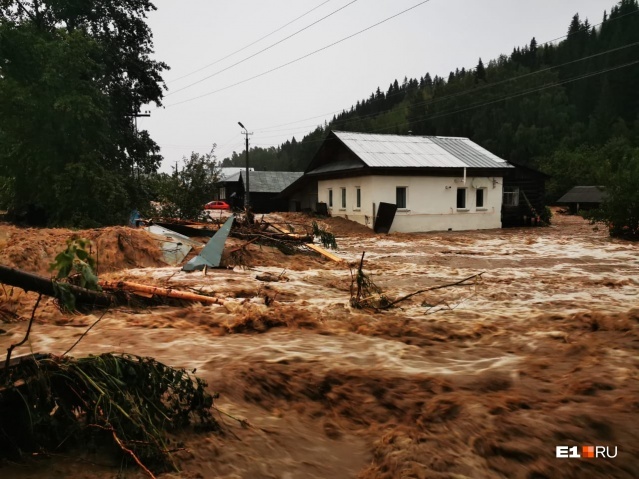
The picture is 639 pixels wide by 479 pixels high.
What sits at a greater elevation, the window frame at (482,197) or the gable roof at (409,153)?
the gable roof at (409,153)

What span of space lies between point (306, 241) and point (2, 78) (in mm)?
17838

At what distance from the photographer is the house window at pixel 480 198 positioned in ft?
90.9

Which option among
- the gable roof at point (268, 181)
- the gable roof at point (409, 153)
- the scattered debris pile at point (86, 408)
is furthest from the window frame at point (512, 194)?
the scattered debris pile at point (86, 408)

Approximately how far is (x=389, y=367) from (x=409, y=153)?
23.4m

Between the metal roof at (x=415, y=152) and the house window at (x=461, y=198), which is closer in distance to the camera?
the metal roof at (x=415, y=152)

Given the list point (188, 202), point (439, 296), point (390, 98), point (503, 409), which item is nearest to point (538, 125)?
Result: point (390, 98)

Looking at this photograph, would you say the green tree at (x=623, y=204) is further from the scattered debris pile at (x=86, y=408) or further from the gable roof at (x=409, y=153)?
the scattered debris pile at (x=86, y=408)

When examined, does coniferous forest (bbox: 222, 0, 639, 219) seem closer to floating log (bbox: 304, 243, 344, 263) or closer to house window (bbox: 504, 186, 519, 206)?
house window (bbox: 504, 186, 519, 206)

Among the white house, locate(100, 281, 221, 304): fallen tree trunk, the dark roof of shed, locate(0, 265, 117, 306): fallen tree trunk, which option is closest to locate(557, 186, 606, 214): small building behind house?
the dark roof of shed

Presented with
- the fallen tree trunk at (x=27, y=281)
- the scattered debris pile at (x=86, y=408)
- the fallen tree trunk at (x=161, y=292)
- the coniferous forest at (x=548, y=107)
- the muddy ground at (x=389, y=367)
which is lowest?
the muddy ground at (x=389, y=367)

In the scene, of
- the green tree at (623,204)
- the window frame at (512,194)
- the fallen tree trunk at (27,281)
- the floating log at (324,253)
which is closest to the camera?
the fallen tree trunk at (27,281)

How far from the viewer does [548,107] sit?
7956 centimetres

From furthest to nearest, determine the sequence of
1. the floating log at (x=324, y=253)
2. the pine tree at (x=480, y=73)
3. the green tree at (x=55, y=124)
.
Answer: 1. the pine tree at (x=480, y=73)
2. the green tree at (x=55, y=124)
3. the floating log at (x=324, y=253)

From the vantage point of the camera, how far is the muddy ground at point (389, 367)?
336cm
